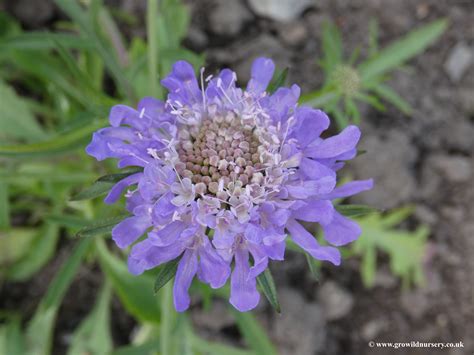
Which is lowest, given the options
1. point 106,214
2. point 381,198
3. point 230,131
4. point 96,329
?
point 381,198

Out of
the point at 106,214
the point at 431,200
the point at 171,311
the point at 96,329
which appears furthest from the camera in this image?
the point at 431,200

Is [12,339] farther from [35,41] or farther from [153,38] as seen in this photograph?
[153,38]

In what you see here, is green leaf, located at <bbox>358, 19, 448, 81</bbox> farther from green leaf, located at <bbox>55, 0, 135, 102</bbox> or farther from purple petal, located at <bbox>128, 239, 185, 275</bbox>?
purple petal, located at <bbox>128, 239, 185, 275</bbox>

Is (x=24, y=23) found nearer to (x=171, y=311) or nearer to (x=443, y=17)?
(x=171, y=311)

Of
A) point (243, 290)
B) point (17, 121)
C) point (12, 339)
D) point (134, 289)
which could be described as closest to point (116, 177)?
point (243, 290)

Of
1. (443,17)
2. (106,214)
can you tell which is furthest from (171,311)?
(443,17)

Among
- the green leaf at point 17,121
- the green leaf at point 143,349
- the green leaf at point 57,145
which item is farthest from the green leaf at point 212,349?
the green leaf at point 17,121

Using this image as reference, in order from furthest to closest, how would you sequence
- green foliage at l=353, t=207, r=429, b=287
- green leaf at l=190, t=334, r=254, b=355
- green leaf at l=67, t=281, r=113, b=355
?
green foliage at l=353, t=207, r=429, b=287 → green leaf at l=67, t=281, r=113, b=355 → green leaf at l=190, t=334, r=254, b=355

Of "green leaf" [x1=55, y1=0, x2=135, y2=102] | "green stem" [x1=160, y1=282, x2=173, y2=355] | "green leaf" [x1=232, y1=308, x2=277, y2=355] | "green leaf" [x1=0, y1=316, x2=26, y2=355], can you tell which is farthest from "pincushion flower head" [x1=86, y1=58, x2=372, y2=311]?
"green leaf" [x1=0, y1=316, x2=26, y2=355]
